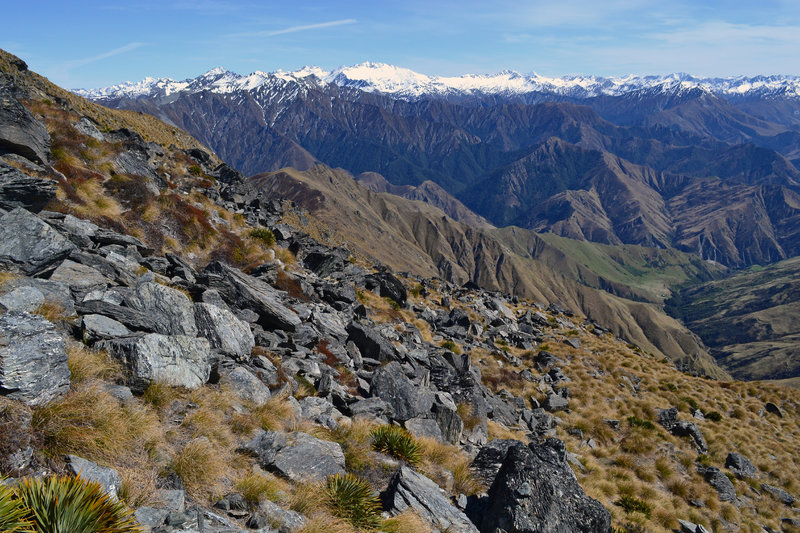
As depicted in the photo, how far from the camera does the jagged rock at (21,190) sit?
44.0 ft

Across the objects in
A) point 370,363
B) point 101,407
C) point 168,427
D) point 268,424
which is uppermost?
point 101,407

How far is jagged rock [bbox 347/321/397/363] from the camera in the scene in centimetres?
1877

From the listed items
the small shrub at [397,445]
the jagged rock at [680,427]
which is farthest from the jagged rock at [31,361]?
the jagged rock at [680,427]

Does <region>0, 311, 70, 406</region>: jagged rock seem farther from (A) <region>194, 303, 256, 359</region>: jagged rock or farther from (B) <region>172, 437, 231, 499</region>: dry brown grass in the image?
(A) <region>194, 303, 256, 359</region>: jagged rock

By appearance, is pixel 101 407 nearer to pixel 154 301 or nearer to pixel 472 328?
pixel 154 301

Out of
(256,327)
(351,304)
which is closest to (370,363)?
(256,327)

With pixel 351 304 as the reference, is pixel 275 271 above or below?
above

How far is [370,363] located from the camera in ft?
58.9

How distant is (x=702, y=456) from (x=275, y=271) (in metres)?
25.4

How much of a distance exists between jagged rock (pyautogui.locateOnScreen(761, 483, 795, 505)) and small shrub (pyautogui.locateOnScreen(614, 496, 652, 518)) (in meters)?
9.48

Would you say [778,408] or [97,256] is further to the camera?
[778,408]

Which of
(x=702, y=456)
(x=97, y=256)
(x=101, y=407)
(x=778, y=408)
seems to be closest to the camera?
(x=101, y=407)

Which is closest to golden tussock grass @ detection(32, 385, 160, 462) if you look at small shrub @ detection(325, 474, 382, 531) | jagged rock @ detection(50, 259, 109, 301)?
small shrub @ detection(325, 474, 382, 531)

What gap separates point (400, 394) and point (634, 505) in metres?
10.2
